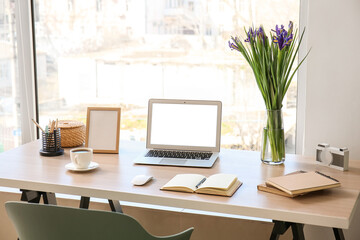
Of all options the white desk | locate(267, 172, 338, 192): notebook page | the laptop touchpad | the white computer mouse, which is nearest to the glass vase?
the white desk

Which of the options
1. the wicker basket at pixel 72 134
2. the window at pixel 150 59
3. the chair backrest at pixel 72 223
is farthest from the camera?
the window at pixel 150 59

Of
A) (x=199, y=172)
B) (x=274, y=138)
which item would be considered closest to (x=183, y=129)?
(x=199, y=172)

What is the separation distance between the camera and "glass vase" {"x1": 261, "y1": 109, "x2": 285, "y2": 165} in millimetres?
2062

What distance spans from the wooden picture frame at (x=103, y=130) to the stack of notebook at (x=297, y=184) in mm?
766

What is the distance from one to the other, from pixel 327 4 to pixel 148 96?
1026 millimetres

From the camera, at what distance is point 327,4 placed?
228 cm

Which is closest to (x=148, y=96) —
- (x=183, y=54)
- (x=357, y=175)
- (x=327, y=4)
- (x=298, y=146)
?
(x=183, y=54)

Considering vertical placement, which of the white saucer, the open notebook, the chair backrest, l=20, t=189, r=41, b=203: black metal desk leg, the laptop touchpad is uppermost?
the laptop touchpad

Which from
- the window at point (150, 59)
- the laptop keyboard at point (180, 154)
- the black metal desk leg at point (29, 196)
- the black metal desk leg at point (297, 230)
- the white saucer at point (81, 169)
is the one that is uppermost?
the window at point (150, 59)

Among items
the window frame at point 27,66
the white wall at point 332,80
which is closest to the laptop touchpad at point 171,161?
the white wall at point 332,80

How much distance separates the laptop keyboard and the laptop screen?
1.6 inches

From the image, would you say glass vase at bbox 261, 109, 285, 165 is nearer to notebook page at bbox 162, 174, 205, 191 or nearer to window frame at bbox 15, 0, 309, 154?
notebook page at bbox 162, 174, 205, 191

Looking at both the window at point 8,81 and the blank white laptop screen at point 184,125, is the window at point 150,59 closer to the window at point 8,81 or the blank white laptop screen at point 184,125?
the window at point 8,81

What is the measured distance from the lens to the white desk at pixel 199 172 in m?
1.62
